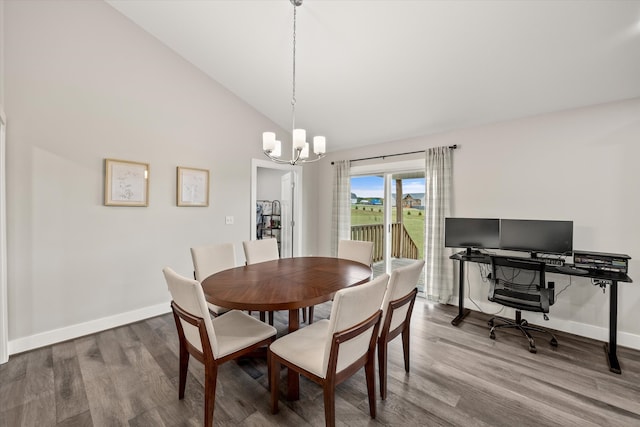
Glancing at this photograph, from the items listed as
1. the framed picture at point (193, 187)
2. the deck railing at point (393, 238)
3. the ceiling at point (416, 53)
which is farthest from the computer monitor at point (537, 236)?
the framed picture at point (193, 187)

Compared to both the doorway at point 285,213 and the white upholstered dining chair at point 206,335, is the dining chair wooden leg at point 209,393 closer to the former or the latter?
the white upholstered dining chair at point 206,335

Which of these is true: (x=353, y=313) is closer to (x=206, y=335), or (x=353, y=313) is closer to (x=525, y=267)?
(x=206, y=335)

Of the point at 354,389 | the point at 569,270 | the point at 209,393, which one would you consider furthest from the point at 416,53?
the point at 209,393

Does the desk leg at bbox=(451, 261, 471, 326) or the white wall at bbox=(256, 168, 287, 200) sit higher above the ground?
the white wall at bbox=(256, 168, 287, 200)

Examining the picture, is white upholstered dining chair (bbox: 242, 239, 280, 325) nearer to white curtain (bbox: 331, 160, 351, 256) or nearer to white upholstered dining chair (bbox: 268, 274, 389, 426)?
white upholstered dining chair (bbox: 268, 274, 389, 426)

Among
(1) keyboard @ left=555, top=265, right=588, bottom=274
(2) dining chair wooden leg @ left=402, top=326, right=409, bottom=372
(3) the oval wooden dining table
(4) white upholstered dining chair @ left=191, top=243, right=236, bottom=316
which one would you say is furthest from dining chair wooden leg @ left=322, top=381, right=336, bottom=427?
(1) keyboard @ left=555, top=265, right=588, bottom=274

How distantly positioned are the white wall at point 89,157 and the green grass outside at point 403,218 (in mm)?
2453

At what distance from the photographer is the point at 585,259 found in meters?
2.53

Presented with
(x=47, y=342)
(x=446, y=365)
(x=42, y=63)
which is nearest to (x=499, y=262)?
(x=446, y=365)

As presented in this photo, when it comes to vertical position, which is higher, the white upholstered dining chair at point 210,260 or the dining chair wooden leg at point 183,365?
the white upholstered dining chair at point 210,260

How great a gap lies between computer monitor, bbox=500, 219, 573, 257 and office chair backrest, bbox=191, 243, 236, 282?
9.97 ft

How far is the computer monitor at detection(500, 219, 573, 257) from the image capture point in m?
2.69

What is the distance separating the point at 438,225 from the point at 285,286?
255cm

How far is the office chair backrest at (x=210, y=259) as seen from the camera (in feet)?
8.43
